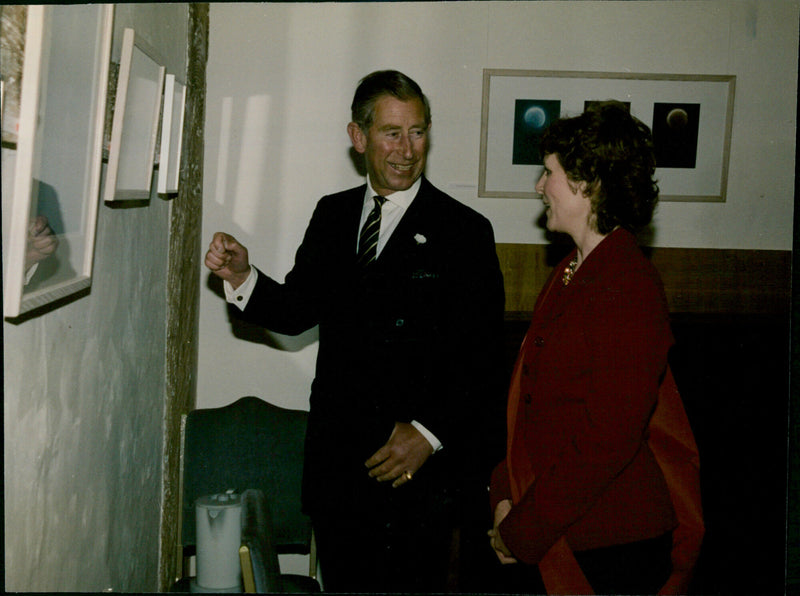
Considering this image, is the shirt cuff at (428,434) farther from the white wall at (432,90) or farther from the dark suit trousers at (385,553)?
the white wall at (432,90)

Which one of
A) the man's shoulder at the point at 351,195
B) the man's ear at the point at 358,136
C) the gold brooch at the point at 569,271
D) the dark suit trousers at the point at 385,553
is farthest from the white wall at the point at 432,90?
the gold brooch at the point at 569,271

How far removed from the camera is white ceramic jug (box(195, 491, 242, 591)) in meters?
2.25

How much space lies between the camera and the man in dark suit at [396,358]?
2.07 m

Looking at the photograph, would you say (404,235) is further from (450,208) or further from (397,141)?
(397,141)

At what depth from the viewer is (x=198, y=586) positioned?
227cm

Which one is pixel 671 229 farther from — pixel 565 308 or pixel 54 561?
pixel 54 561

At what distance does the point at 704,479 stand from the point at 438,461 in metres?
1.12

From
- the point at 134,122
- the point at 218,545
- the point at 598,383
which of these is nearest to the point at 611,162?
the point at 598,383

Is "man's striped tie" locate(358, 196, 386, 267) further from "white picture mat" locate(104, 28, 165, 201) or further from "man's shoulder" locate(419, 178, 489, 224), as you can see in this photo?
"white picture mat" locate(104, 28, 165, 201)

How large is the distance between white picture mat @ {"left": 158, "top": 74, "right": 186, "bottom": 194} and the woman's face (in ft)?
3.50

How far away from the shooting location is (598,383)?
1.39 meters

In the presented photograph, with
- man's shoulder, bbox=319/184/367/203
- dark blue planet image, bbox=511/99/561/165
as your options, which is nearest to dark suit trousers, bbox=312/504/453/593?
man's shoulder, bbox=319/184/367/203

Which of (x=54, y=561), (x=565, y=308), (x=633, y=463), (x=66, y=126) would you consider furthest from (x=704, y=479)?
(x=66, y=126)

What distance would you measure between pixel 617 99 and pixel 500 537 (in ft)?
6.59
